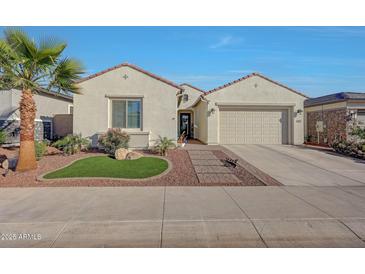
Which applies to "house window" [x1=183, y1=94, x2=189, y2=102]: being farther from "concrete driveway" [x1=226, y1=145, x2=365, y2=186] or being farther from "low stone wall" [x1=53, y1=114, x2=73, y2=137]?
"concrete driveway" [x1=226, y1=145, x2=365, y2=186]

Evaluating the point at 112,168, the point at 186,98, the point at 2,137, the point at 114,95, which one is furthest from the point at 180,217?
the point at 186,98

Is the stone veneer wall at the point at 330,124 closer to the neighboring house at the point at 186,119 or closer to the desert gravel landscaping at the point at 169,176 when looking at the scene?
the desert gravel landscaping at the point at 169,176

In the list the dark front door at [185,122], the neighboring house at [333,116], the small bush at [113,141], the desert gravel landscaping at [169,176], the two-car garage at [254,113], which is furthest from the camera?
the dark front door at [185,122]

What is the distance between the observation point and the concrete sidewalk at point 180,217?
3.67 m

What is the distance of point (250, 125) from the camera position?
15.7m

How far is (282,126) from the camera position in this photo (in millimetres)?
15805

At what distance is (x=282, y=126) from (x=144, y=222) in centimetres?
1382

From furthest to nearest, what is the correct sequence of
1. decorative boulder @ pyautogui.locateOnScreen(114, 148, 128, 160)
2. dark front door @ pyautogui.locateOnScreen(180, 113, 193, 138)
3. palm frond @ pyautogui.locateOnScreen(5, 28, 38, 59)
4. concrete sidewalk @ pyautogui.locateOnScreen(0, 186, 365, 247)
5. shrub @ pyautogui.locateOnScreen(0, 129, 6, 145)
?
1. dark front door @ pyautogui.locateOnScreen(180, 113, 193, 138)
2. shrub @ pyautogui.locateOnScreen(0, 129, 6, 145)
3. decorative boulder @ pyautogui.locateOnScreen(114, 148, 128, 160)
4. palm frond @ pyautogui.locateOnScreen(5, 28, 38, 59)
5. concrete sidewalk @ pyautogui.locateOnScreen(0, 186, 365, 247)

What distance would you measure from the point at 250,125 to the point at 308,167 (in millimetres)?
6697

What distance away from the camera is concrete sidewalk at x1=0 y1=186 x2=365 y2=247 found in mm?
3672

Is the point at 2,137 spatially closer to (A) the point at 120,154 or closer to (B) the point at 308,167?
(A) the point at 120,154

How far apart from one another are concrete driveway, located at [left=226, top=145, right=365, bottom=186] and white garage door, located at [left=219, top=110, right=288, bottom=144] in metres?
3.06

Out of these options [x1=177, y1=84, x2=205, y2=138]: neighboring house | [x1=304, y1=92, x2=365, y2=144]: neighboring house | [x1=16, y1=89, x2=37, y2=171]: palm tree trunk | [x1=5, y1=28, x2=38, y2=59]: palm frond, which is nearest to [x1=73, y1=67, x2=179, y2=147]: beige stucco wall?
[x1=16, y1=89, x2=37, y2=171]: palm tree trunk

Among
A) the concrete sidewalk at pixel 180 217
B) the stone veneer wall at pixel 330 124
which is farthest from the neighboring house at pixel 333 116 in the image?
the concrete sidewalk at pixel 180 217
